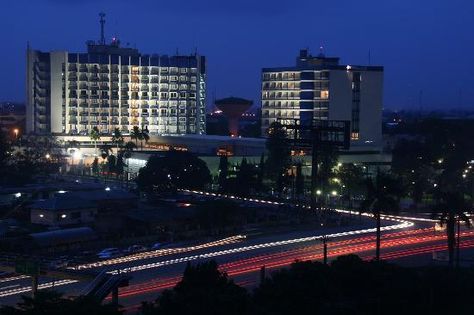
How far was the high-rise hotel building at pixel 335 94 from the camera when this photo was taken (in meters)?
62.9

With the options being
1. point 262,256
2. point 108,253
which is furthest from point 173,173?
point 262,256

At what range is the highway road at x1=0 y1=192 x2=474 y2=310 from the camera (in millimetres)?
22391

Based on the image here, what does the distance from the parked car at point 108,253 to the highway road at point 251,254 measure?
42cm

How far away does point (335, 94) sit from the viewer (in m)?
62.8

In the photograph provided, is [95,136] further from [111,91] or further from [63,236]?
[63,236]

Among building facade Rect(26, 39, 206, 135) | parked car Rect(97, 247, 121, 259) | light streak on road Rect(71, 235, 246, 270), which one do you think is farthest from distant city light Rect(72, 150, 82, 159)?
parked car Rect(97, 247, 121, 259)

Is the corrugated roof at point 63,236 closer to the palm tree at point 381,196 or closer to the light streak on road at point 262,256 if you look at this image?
the light streak on road at point 262,256

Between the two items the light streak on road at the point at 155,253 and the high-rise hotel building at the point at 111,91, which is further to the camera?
the high-rise hotel building at the point at 111,91

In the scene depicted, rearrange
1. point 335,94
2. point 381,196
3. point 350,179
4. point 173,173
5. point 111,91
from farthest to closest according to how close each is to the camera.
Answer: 1. point 111,91
2. point 335,94
3. point 173,173
4. point 350,179
5. point 381,196

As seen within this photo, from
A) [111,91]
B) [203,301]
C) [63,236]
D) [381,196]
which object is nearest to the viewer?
[203,301]

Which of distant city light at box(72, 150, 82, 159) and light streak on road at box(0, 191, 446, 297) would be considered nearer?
light streak on road at box(0, 191, 446, 297)

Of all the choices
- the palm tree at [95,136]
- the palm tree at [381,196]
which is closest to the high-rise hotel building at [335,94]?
the palm tree at [95,136]

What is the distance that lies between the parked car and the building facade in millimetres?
42736

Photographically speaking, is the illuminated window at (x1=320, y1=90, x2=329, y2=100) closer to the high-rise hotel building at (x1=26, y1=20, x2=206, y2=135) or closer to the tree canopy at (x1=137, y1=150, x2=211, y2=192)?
the high-rise hotel building at (x1=26, y1=20, x2=206, y2=135)
